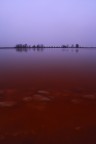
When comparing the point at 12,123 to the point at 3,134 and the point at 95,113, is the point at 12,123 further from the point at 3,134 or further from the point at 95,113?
the point at 95,113

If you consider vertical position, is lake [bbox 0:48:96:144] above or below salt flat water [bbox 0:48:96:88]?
above

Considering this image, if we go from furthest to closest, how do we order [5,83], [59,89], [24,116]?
[5,83] < [59,89] < [24,116]

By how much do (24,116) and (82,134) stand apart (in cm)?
108

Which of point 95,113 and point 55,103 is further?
point 55,103

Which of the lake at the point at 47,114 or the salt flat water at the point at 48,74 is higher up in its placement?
the lake at the point at 47,114

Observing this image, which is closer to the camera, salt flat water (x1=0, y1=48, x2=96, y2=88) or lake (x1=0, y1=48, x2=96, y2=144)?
lake (x1=0, y1=48, x2=96, y2=144)

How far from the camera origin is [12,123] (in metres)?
3.43

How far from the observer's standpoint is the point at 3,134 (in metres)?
3.04

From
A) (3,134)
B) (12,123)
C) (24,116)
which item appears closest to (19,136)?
(3,134)

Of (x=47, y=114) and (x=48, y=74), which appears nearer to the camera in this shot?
(x=47, y=114)

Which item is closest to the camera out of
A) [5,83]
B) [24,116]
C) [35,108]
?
[24,116]

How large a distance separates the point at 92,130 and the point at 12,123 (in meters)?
1.13

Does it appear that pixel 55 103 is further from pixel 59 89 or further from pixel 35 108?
pixel 59 89

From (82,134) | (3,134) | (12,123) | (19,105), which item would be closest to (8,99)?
(19,105)
